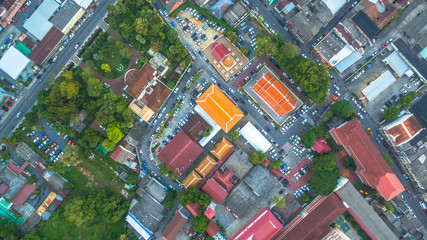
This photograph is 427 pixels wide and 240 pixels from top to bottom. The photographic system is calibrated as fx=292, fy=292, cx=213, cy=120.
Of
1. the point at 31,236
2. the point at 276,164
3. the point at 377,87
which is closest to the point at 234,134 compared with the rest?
the point at 276,164

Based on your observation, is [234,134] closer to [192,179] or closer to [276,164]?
[276,164]

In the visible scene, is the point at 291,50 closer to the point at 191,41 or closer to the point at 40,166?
the point at 191,41

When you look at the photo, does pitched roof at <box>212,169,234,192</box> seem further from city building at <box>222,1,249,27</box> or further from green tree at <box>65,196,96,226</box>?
city building at <box>222,1,249,27</box>

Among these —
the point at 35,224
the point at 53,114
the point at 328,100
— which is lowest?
the point at 328,100

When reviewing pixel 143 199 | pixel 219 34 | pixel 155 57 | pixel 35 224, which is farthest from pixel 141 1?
pixel 35 224

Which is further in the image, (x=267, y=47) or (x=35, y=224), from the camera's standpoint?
(x=35, y=224)

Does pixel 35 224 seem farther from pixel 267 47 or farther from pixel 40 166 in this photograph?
pixel 267 47

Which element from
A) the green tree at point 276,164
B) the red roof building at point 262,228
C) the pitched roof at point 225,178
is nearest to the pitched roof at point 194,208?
the pitched roof at point 225,178

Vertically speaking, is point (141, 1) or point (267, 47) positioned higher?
point (141, 1)

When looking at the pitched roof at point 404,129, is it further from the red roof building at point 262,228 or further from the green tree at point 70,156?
the green tree at point 70,156
